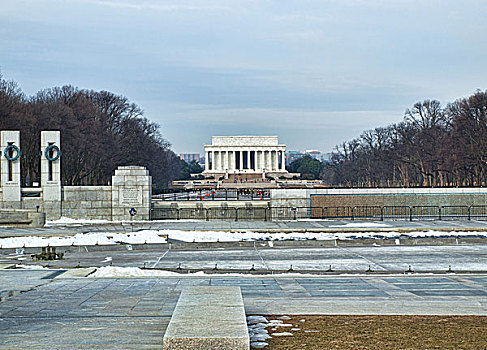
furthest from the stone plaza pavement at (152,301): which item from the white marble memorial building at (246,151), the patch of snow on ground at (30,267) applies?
the white marble memorial building at (246,151)

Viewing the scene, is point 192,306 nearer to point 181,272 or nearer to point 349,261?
point 181,272

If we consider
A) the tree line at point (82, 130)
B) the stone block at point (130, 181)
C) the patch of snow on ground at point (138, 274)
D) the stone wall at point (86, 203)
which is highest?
the tree line at point (82, 130)

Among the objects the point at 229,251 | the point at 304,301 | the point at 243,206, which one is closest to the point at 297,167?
the point at 243,206

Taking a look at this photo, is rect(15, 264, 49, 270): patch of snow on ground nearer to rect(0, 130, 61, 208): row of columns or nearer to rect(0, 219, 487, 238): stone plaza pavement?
rect(0, 219, 487, 238): stone plaza pavement

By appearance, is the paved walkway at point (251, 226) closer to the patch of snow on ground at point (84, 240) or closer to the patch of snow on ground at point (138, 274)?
the patch of snow on ground at point (84, 240)

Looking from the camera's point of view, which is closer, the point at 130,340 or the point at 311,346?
the point at 311,346

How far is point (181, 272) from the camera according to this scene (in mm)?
18766

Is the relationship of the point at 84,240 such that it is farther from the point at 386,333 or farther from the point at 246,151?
the point at 246,151

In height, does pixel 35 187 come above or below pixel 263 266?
above

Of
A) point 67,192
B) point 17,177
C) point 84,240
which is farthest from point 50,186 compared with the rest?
point 84,240

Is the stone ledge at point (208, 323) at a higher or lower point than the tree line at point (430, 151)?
lower

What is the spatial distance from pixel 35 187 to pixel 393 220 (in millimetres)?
21649

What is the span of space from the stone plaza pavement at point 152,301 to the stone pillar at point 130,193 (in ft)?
62.7

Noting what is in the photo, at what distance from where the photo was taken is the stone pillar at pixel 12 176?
3594 cm
